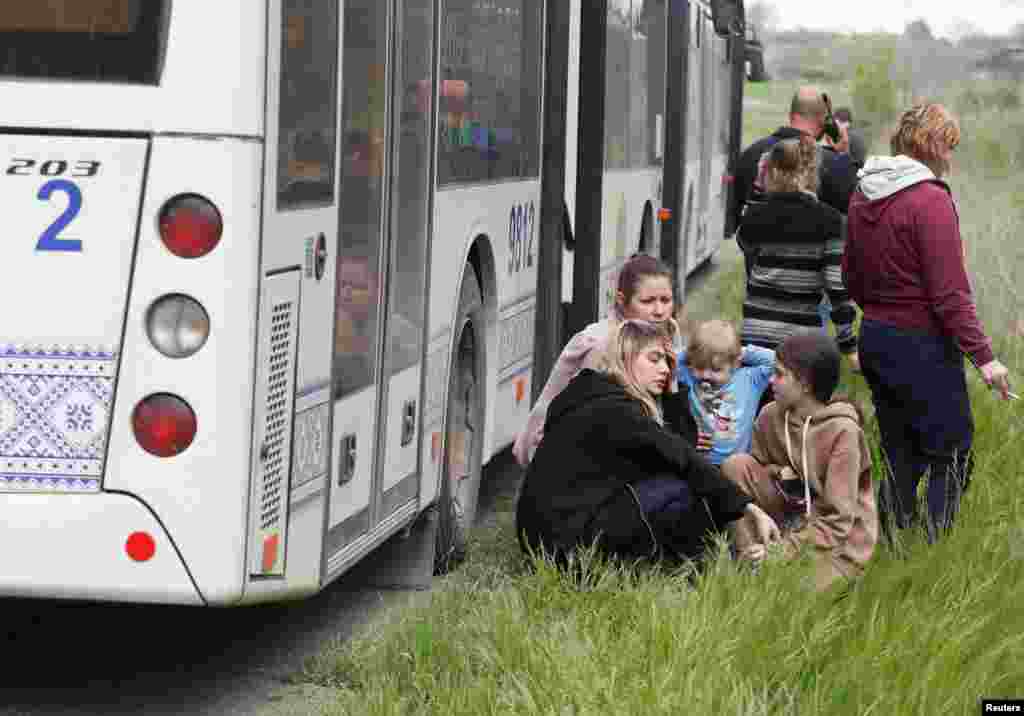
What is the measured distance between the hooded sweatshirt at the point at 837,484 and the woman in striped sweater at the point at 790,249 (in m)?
2.34

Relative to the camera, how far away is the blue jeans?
7273mm

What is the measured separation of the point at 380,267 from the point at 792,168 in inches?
129

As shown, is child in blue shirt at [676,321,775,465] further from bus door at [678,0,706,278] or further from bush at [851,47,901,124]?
bush at [851,47,901,124]

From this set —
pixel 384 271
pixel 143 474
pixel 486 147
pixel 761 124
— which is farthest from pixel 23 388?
pixel 761 124

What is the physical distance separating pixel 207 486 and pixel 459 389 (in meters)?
3.02

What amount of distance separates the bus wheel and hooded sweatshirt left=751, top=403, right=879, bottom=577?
1.40 m

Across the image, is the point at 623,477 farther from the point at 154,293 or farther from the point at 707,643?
the point at 154,293

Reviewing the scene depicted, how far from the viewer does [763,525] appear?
664cm

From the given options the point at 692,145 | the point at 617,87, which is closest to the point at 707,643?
the point at 617,87

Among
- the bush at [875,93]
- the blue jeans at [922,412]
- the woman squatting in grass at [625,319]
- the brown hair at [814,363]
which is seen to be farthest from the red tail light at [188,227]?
the bush at [875,93]

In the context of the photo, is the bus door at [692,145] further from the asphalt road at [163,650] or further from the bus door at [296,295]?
the bus door at [296,295]

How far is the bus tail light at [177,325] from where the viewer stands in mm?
5121

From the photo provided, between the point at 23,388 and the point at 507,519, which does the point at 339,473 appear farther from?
the point at 507,519

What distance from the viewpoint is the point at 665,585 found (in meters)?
6.14
